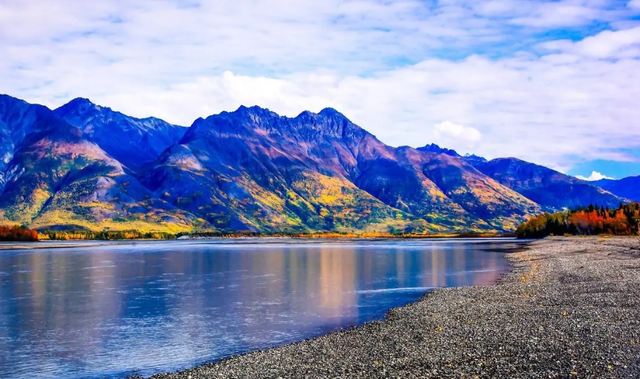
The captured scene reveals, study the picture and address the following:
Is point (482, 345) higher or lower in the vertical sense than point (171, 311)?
higher

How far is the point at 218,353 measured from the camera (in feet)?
129

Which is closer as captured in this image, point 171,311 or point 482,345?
point 482,345

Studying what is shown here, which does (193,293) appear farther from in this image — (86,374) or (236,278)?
(86,374)

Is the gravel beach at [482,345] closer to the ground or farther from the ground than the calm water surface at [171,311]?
farther from the ground

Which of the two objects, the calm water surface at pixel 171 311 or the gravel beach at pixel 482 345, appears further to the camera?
the calm water surface at pixel 171 311

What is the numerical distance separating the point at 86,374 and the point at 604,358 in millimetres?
30757

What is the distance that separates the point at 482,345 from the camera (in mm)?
34125

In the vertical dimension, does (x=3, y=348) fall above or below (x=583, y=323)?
below

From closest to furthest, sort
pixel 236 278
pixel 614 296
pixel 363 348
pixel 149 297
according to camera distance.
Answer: pixel 363 348 < pixel 614 296 < pixel 149 297 < pixel 236 278

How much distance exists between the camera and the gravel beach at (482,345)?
94.5 ft

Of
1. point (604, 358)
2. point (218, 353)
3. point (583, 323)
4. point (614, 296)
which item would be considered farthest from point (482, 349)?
point (614, 296)

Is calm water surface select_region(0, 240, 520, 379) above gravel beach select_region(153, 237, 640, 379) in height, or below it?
below

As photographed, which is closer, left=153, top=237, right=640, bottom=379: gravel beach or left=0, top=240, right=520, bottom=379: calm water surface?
left=153, top=237, right=640, bottom=379: gravel beach

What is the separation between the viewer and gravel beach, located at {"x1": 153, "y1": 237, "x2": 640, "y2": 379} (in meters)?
28.8
